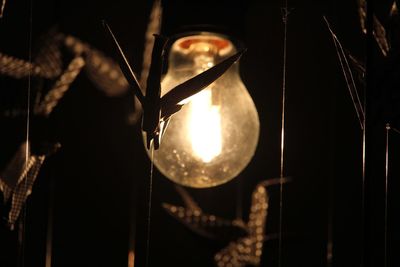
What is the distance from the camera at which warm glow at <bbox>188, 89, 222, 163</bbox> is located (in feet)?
2.29

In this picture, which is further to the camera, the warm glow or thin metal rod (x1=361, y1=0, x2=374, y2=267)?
the warm glow

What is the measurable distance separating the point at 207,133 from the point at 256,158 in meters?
0.43

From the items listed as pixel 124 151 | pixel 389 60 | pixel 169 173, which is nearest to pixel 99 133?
pixel 124 151

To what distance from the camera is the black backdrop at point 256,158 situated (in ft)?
3.50

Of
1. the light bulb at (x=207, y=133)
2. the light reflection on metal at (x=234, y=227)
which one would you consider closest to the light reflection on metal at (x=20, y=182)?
the light bulb at (x=207, y=133)

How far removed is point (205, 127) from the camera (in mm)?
708

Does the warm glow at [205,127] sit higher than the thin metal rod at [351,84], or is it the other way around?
the thin metal rod at [351,84]

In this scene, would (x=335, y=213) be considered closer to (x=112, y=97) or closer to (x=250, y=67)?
(x=250, y=67)

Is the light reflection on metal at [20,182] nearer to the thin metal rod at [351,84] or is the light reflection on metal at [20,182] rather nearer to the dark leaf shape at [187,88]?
the dark leaf shape at [187,88]

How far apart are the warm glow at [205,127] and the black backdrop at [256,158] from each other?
40 cm

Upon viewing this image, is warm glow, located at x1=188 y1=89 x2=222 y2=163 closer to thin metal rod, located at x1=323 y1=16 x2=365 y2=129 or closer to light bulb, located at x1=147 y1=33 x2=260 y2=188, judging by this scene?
light bulb, located at x1=147 y1=33 x2=260 y2=188

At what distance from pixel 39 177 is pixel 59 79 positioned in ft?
0.61

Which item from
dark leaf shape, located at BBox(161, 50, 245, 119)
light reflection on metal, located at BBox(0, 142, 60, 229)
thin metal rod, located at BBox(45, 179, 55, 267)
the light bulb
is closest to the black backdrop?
thin metal rod, located at BBox(45, 179, 55, 267)

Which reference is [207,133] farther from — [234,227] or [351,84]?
[234,227]
